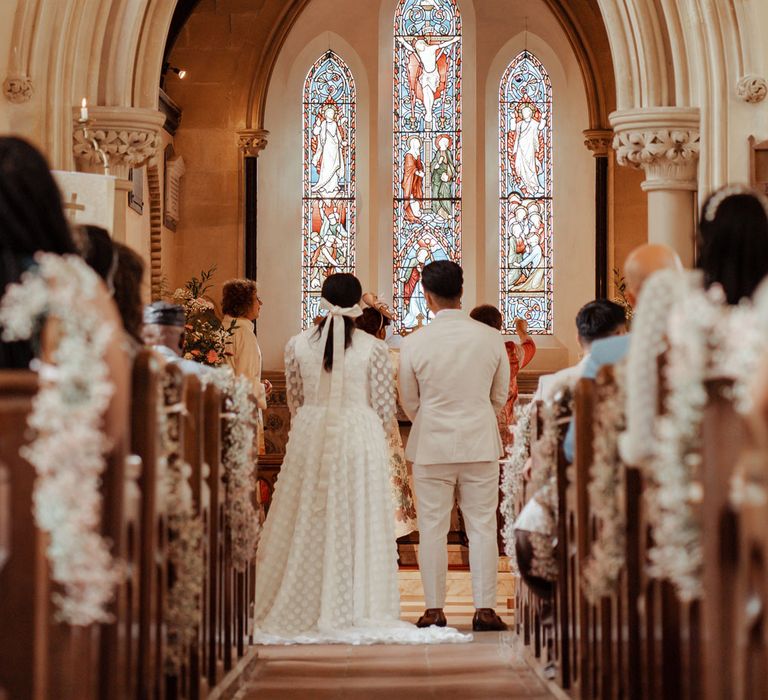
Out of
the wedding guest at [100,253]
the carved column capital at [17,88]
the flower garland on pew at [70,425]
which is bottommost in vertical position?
the flower garland on pew at [70,425]

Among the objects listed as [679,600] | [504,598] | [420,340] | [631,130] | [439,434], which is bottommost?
[504,598]

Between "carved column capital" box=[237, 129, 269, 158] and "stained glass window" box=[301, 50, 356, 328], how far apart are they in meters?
0.81

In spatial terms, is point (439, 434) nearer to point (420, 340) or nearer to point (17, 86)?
point (420, 340)

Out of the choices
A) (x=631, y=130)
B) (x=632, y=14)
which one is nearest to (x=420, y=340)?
(x=631, y=130)

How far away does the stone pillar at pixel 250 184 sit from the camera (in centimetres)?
1330

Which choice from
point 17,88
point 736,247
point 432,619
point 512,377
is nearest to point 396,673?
point 432,619

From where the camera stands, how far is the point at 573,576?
450 centimetres

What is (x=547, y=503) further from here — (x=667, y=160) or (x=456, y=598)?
(x=667, y=160)

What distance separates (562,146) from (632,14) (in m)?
5.59

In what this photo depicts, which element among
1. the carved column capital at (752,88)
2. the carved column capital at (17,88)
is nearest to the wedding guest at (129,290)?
the carved column capital at (17,88)

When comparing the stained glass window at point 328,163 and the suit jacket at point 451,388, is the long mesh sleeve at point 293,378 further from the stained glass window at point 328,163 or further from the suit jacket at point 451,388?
the stained glass window at point 328,163

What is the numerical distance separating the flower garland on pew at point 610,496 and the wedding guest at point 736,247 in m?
0.35

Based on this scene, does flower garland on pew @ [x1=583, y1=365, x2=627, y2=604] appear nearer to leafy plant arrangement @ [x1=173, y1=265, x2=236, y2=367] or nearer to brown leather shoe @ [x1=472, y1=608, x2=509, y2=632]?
brown leather shoe @ [x1=472, y1=608, x2=509, y2=632]

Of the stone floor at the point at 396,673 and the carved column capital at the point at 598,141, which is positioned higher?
the carved column capital at the point at 598,141
